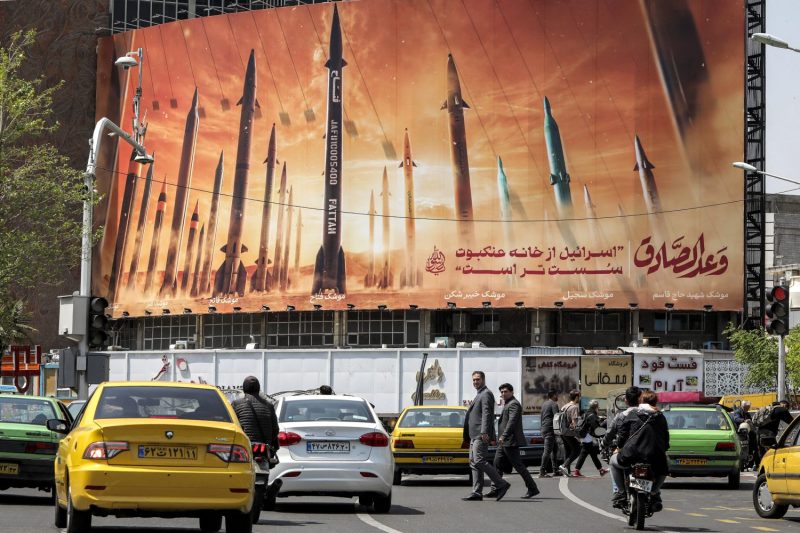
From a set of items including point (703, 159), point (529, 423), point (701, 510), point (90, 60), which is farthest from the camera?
point (90, 60)

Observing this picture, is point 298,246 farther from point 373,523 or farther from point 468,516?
point 373,523

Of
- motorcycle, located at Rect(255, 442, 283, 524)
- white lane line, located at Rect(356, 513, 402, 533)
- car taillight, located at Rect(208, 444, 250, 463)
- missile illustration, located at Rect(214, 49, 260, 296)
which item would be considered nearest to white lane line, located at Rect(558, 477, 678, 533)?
white lane line, located at Rect(356, 513, 402, 533)

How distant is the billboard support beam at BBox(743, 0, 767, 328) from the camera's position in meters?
68.5

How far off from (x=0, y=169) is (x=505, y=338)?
40413mm

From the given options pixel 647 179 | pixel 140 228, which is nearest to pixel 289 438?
pixel 647 179

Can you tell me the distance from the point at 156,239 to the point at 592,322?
2179 cm

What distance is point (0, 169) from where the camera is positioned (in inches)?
1287

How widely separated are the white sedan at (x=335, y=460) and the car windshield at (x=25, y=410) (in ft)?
11.6

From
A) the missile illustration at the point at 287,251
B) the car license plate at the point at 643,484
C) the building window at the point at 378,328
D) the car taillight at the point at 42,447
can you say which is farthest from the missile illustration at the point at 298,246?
the car license plate at the point at 643,484

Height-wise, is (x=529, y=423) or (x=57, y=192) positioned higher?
(x=57, y=192)

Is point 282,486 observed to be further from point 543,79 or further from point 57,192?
point 543,79

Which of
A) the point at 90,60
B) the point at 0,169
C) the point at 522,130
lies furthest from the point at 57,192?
the point at 90,60

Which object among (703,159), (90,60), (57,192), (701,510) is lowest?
(701,510)

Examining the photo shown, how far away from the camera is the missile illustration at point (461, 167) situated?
6888cm
